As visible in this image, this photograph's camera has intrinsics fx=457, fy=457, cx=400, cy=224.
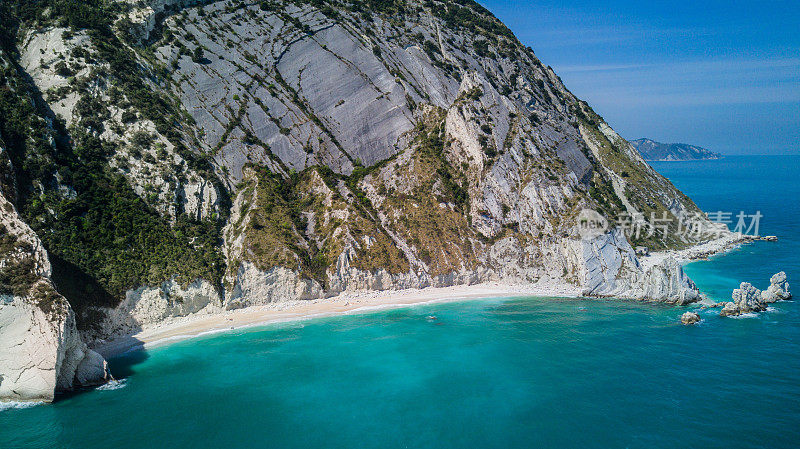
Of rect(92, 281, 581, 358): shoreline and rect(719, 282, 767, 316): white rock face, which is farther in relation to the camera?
rect(719, 282, 767, 316): white rock face

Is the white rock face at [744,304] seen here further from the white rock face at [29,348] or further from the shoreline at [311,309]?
the white rock face at [29,348]

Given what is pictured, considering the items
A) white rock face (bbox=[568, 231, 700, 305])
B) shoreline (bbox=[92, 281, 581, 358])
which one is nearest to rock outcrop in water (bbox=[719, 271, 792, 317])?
white rock face (bbox=[568, 231, 700, 305])

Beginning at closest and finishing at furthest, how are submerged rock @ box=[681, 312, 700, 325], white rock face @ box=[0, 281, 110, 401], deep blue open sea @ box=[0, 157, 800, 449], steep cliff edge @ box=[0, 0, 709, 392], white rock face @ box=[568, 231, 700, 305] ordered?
deep blue open sea @ box=[0, 157, 800, 449], white rock face @ box=[0, 281, 110, 401], steep cliff edge @ box=[0, 0, 709, 392], submerged rock @ box=[681, 312, 700, 325], white rock face @ box=[568, 231, 700, 305]

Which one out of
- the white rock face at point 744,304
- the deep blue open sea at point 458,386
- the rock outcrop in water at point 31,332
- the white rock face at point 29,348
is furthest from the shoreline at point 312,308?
the white rock face at point 744,304

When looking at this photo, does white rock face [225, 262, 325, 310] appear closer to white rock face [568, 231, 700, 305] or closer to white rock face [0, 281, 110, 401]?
white rock face [0, 281, 110, 401]

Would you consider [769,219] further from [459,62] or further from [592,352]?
[592,352]

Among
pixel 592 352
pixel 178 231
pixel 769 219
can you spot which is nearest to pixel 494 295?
pixel 592 352

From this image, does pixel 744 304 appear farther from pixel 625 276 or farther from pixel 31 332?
pixel 31 332
